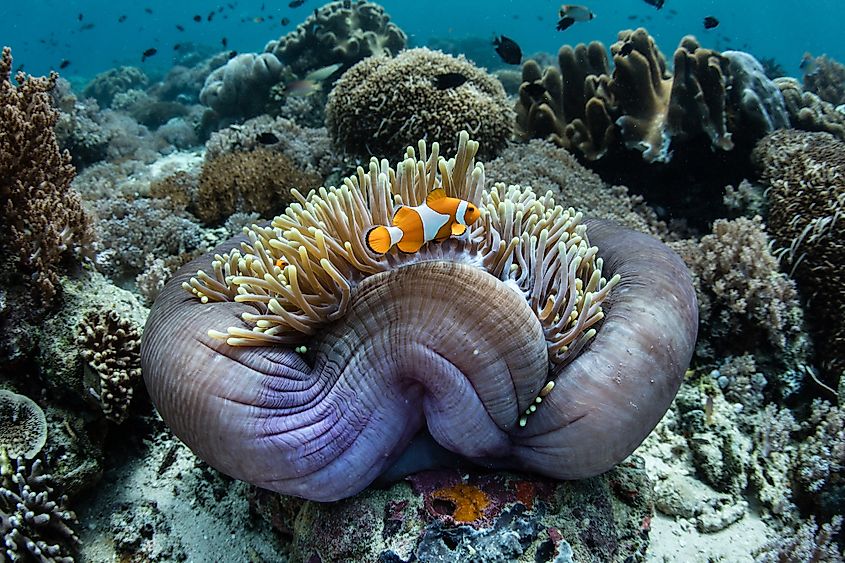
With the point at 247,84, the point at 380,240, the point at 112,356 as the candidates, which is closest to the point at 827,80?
the point at 247,84

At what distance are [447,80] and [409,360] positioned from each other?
3922mm

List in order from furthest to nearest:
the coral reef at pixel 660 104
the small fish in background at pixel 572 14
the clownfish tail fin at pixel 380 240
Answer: the small fish in background at pixel 572 14, the coral reef at pixel 660 104, the clownfish tail fin at pixel 380 240

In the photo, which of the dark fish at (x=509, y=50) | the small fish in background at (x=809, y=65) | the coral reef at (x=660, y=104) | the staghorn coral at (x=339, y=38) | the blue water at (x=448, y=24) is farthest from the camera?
the blue water at (x=448, y=24)

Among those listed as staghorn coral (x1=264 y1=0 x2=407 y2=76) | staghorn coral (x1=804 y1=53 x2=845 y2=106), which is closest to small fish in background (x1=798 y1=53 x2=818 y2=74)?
staghorn coral (x1=804 y1=53 x2=845 y2=106)

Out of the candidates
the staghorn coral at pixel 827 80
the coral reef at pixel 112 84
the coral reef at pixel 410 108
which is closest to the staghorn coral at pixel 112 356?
the coral reef at pixel 410 108

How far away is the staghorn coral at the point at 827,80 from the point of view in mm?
9938

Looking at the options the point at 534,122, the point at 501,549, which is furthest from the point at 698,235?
the point at 501,549

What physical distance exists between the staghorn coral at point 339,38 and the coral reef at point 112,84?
35.2 ft

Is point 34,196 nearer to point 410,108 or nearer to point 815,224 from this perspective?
point 410,108

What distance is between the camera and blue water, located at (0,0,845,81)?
6200 centimetres

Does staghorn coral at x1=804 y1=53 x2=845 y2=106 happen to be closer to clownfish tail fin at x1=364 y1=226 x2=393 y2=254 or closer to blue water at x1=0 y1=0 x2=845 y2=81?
clownfish tail fin at x1=364 y1=226 x2=393 y2=254

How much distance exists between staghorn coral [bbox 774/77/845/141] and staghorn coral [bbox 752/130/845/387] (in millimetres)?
1190

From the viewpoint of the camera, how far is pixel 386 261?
194 cm

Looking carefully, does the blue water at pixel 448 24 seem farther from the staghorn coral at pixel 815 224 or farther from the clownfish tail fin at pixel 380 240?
the clownfish tail fin at pixel 380 240
